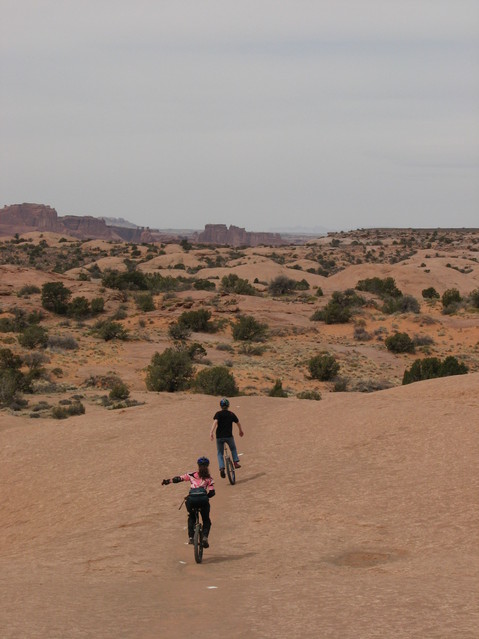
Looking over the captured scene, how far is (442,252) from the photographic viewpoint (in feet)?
345

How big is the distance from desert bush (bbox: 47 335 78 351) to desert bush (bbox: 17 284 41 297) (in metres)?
15.6

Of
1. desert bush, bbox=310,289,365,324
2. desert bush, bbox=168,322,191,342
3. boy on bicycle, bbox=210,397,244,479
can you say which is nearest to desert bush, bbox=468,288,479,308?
desert bush, bbox=310,289,365,324

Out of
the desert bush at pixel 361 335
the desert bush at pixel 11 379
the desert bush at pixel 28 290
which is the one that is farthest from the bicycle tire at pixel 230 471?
the desert bush at pixel 28 290

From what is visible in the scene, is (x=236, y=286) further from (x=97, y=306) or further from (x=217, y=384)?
(x=217, y=384)

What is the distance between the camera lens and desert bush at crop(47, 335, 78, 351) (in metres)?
38.7

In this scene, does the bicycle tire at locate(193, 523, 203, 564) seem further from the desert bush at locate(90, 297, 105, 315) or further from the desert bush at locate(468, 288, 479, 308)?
the desert bush at locate(468, 288, 479, 308)

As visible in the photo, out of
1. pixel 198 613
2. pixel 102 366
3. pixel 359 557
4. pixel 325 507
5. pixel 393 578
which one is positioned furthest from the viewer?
pixel 102 366

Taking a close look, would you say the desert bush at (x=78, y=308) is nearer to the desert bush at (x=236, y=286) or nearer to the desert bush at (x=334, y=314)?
the desert bush at (x=236, y=286)

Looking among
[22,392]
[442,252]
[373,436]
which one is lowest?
[22,392]

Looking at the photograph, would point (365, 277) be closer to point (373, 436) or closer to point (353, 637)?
point (373, 436)

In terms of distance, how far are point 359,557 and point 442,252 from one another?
3951 inches

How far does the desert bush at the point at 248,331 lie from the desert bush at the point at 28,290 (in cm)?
1861

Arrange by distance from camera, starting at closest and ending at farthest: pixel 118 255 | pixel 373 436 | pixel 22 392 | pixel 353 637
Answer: pixel 353 637, pixel 373 436, pixel 22 392, pixel 118 255

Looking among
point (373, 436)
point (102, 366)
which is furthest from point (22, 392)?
point (373, 436)
